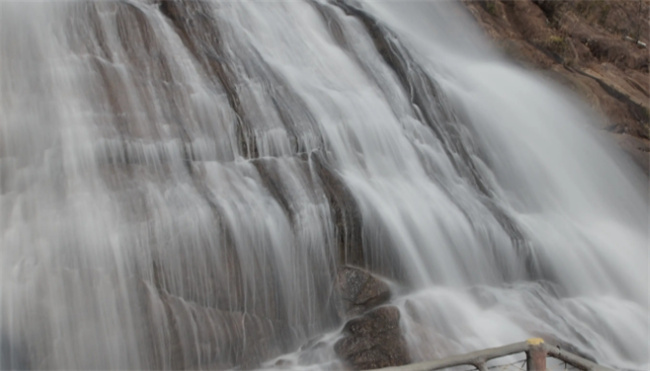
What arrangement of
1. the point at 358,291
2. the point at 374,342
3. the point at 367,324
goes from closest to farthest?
the point at 374,342
the point at 367,324
the point at 358,291

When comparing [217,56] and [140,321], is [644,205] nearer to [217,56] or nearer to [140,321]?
[217,56]

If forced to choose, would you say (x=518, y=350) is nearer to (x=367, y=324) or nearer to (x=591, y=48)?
(x=367, y=324)

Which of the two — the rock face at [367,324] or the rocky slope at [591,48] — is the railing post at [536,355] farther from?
the rocky slope at [591,48]

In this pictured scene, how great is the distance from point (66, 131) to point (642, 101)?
403 inches

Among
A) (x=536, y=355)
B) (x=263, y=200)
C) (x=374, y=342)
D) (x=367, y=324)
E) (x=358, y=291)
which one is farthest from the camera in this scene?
(x=263, y=200)

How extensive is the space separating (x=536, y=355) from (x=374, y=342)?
8.77 ft

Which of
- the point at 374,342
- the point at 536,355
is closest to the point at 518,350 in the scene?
the point at 536,355

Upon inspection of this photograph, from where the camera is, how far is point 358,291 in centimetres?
716

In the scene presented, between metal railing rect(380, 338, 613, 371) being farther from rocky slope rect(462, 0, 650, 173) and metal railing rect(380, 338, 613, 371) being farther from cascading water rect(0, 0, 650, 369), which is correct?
rocky slope rect(462, 0, 650, 173)

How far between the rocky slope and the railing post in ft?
27.7

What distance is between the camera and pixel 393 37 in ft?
36.5

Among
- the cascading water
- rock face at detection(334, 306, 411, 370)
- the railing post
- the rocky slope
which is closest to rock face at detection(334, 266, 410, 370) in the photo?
rock face at detection(334, 306, 411, 370)

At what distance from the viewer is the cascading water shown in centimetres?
619

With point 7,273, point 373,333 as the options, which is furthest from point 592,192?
point 7,273
